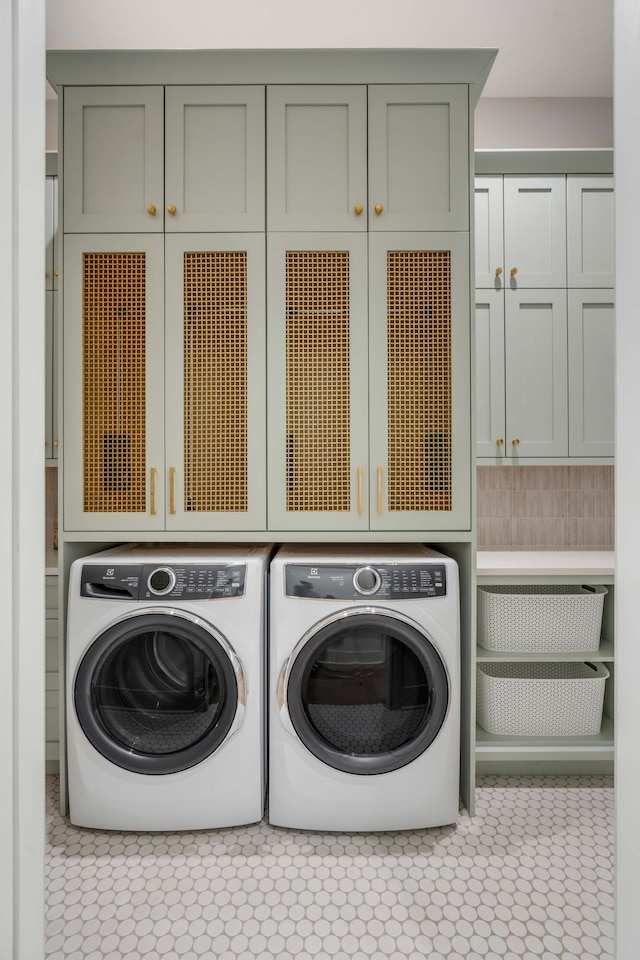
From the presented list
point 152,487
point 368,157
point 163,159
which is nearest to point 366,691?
point 152,487

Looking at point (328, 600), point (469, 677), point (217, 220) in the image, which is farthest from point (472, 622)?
point (217, 220)

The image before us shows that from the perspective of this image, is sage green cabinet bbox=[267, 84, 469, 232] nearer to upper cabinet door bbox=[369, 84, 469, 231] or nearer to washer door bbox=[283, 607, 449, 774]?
upper cabinet door bbox=[369, 84, 469, 231]

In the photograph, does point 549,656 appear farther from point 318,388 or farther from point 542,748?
point 318,388

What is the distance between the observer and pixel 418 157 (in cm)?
185

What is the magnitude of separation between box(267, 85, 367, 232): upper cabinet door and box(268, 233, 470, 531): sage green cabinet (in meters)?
0.08

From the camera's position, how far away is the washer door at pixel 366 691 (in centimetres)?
175

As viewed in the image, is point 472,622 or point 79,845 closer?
point 79,845

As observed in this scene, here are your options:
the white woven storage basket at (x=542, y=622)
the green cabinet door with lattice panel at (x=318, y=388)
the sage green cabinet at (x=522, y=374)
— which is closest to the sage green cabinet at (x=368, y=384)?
the green cabinet door with lattice panel at (x=318, y=388)

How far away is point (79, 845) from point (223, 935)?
637 millimetres

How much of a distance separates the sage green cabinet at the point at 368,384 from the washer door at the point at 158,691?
1.66 feet

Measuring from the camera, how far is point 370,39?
2264 millimetres

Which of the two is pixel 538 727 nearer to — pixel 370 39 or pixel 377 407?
pixel 377 407

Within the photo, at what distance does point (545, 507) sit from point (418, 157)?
1709mm
